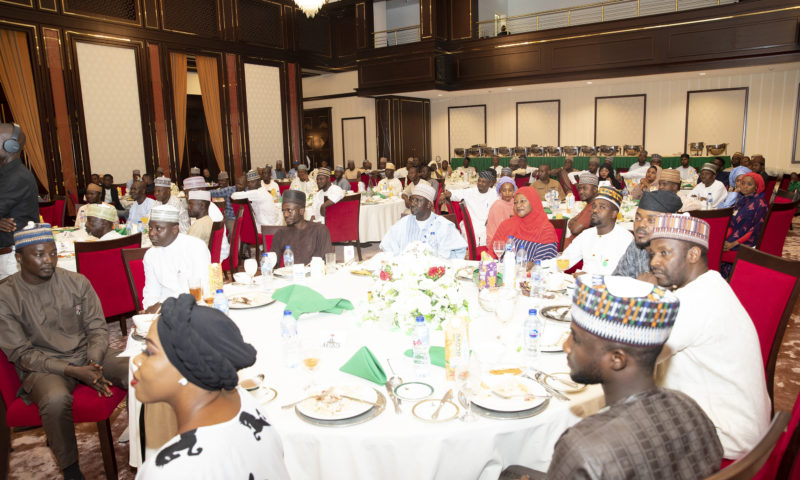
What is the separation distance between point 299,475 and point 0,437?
1.22m

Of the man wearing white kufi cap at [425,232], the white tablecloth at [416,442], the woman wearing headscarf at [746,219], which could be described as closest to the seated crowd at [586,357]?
the white tablecloth at [416,442]

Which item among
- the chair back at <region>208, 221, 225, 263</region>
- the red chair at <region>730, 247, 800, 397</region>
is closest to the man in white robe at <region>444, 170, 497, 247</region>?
the chair back at <region>208, 221, 225, 263</region>

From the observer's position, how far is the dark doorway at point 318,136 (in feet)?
60.0

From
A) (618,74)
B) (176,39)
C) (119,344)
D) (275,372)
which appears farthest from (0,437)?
(618,74)

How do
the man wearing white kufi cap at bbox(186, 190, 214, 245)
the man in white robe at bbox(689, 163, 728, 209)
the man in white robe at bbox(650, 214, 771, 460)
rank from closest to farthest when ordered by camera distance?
the man in white robe at bbox(650, 214, 771, 460) < the man wearing white kufi cap at bbox(186, 190, 214, 245) < the man in white robe at bbox(689, 163, 728, 209)

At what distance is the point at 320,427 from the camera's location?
170 cm

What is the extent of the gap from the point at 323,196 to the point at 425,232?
3853mm

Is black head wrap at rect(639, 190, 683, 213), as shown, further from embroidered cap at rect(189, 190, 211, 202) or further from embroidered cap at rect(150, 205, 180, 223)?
embroidered cap at rect(189, 190, 211, 202)

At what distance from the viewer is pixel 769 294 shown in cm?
248

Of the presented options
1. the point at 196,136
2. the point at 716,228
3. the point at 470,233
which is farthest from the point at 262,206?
the point at 196,136

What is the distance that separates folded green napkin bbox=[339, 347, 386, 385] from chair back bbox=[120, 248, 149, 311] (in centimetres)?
207

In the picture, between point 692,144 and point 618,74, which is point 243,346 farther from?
point 692,144

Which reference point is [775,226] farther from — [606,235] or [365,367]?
[365,367]

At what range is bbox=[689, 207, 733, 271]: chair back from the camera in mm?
4789
